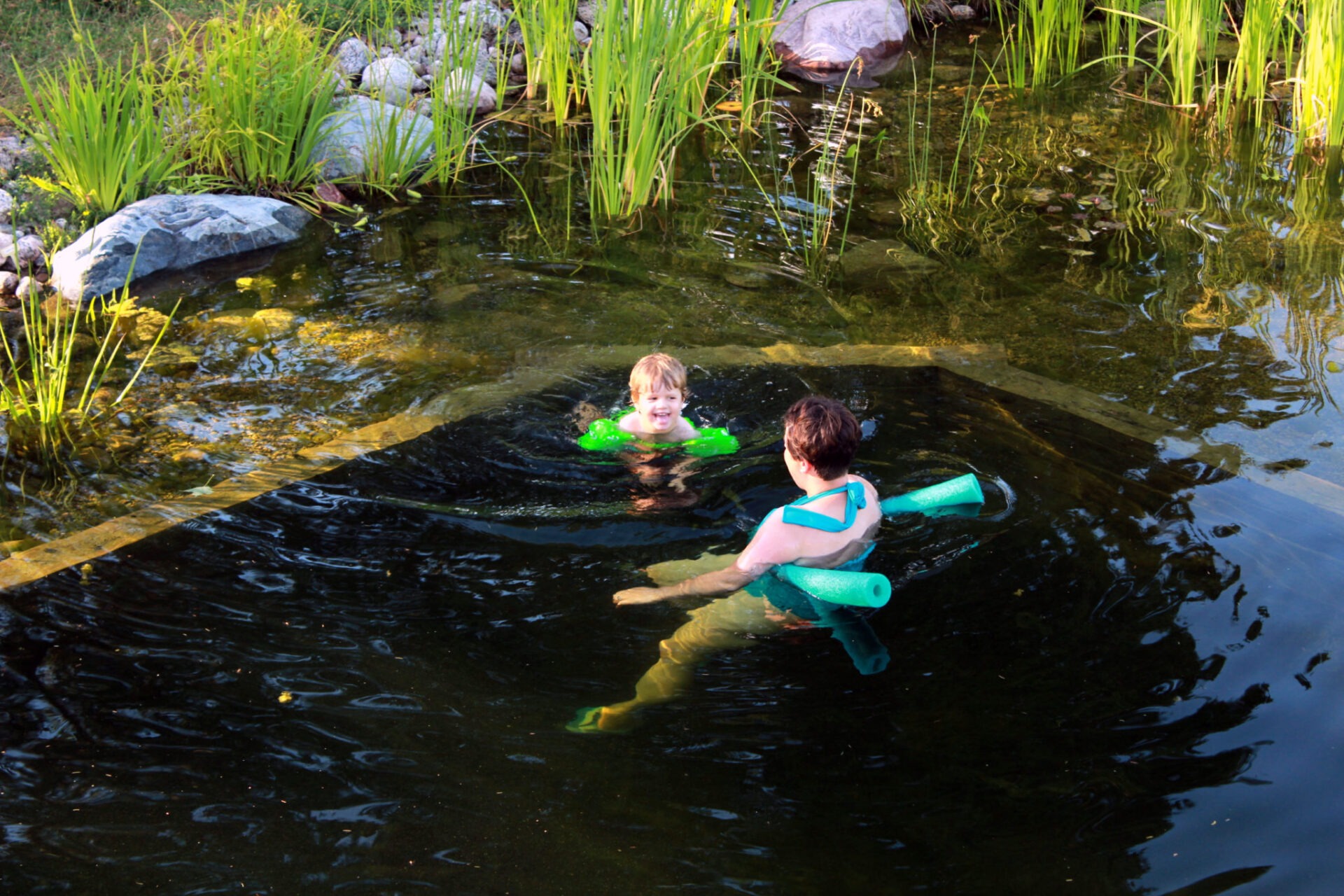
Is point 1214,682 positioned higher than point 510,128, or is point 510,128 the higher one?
point 510,128

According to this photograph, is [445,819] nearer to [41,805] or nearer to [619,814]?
[619,814]

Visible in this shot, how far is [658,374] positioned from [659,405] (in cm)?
12

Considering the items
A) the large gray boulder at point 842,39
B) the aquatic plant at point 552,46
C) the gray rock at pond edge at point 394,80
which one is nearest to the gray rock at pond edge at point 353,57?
the gray rock at pond edge at point 394,80

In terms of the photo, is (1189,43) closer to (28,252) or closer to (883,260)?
(883,260)

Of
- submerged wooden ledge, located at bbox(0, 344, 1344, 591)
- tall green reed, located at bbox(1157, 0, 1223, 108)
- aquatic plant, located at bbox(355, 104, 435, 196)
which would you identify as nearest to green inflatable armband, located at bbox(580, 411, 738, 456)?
submerged wooden ledge, located at bbox(0, 344, 1344, 591)

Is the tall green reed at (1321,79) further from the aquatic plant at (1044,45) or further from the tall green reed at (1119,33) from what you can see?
the aquatic plant at (1044,45)

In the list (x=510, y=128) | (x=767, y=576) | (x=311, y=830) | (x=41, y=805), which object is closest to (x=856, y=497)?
(x=767, y=576)

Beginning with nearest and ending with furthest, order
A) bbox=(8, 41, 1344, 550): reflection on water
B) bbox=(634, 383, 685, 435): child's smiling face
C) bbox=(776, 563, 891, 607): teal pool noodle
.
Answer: bbox=(776, 563, 891, 607): teal pool noodle → bbox=(634, 383, 685, 435): child's smiling face → bbox=(8, 41, 1344, 550): reflection on water

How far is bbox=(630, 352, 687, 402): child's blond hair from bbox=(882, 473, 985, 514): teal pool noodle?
958mm

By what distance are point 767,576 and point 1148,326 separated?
284 cm

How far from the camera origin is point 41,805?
256cm

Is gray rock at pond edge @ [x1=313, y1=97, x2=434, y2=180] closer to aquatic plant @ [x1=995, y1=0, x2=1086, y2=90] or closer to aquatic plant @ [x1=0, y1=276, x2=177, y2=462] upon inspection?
aquatic plant @ [x1=0, y1=276, x2=177, y2=462]

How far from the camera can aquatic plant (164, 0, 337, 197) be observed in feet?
20.2

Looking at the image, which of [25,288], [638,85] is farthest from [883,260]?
[25,288]
